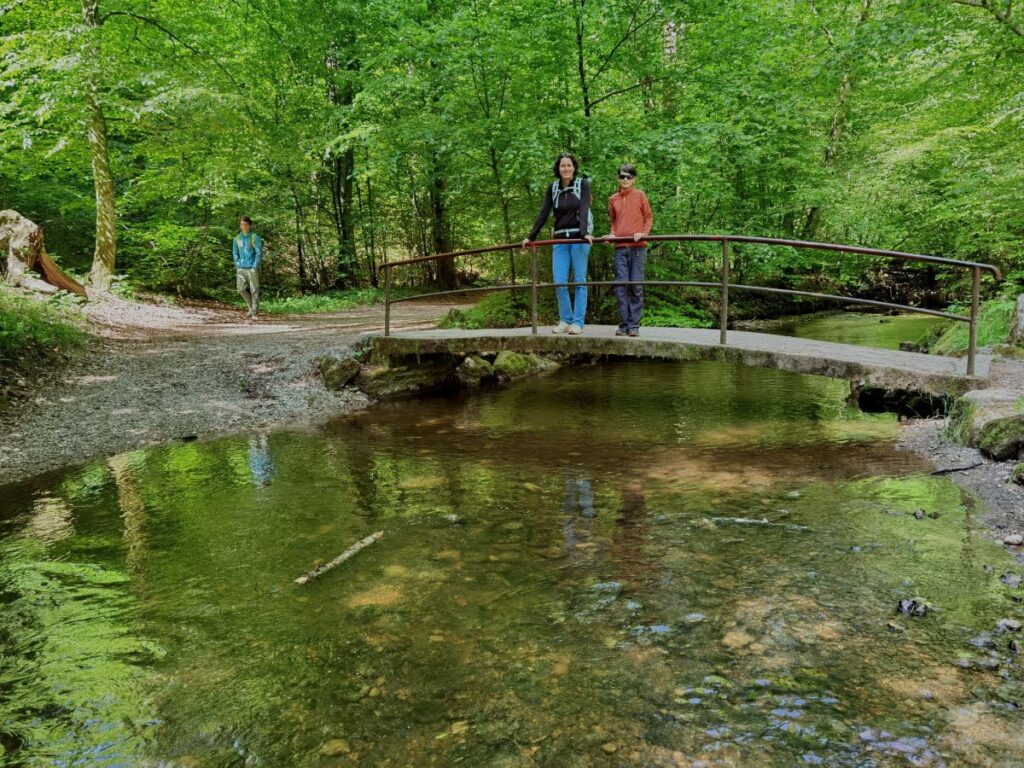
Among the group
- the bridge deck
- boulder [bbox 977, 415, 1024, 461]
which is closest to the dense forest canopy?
the bridge deck

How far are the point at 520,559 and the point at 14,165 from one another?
16.3m

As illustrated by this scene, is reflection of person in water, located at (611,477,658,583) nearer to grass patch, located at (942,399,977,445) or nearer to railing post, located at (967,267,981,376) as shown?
grass patch, located at (942,399,977,445)

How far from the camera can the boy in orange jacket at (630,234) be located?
25.3ft

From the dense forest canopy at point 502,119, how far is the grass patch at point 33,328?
4.26m

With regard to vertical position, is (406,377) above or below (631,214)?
below

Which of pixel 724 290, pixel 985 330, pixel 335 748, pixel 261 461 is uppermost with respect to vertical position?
pixel 724 290

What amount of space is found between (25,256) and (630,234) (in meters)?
11.2

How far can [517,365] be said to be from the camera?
11.8 m

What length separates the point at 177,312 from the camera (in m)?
15.2

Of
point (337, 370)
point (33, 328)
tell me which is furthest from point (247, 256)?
point (337, 370)

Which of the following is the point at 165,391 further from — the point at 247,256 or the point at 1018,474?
the point at 1018,474

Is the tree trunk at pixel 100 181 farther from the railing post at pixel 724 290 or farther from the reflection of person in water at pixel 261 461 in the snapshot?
the railing post at pixel 724 290

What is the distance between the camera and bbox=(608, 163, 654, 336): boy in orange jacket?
7.71m

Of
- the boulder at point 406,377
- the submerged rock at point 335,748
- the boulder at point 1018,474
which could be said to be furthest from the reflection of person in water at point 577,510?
the boulder at point 406,377
